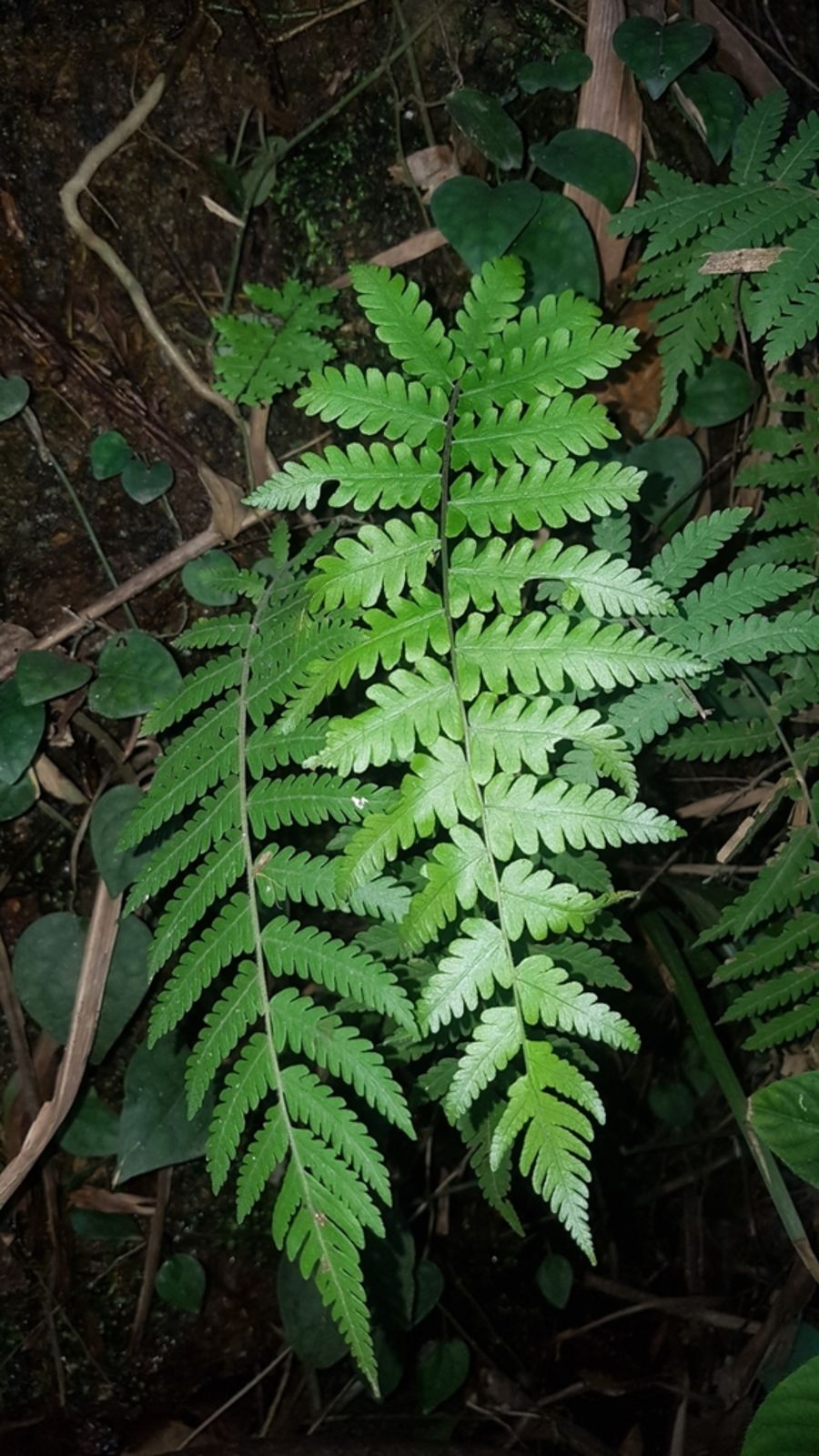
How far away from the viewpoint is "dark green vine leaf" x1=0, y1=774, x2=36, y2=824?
2.26m

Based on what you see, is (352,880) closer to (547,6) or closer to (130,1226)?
(130,1226)

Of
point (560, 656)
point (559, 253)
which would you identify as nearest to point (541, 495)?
point (560, 656)

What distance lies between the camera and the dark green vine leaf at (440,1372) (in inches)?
104

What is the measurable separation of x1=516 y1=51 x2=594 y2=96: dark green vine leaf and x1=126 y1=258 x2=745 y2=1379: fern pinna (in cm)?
93

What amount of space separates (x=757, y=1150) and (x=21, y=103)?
8.85 feet

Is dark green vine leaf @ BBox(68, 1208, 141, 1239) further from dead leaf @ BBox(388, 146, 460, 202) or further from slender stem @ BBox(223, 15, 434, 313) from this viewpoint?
dead leaf @ BBox(388, 146, 460, 202)

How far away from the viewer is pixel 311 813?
1.54 metres

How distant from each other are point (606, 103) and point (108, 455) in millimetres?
1354

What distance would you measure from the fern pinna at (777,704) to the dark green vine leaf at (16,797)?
1.37m

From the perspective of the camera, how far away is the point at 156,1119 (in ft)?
7.27

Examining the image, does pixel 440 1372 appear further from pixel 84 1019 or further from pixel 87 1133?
pixel 84 1019

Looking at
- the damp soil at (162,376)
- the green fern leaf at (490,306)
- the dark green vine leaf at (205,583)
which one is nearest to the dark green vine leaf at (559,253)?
the damp soil at (162,376)

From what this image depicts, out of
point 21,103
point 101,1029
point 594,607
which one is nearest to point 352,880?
point 594,607

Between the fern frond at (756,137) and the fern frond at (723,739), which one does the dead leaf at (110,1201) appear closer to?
the fern frond at (723,739)
